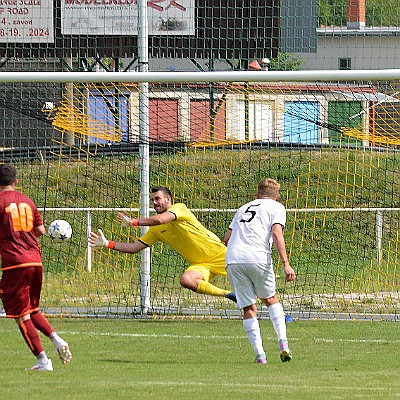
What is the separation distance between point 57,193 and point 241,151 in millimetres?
3673

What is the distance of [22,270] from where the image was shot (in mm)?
9281

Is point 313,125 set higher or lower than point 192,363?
higher

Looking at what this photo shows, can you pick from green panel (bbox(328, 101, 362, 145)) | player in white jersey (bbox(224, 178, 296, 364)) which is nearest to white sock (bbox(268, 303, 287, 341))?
player in white jersey (bbox(224, 178, 296, 364))

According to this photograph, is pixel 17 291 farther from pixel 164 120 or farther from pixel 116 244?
pixel 164 120

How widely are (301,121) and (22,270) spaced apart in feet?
23.0

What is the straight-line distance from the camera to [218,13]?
19438 mm

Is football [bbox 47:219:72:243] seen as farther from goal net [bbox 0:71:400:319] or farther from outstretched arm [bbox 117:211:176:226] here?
outstretched arm [bbox 117:211:176:226]

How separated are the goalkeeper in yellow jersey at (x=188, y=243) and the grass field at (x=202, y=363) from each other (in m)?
0.60

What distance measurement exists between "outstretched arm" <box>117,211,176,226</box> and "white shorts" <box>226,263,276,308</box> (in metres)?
1.83

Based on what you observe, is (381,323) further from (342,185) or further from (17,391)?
(17,391)

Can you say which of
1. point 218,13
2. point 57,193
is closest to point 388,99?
point 218,13

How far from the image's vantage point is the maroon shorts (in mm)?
9258

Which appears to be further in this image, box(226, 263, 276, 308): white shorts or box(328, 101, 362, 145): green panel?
box(328, 101, 362, 145): green panel

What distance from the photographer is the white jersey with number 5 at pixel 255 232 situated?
33.0ft
